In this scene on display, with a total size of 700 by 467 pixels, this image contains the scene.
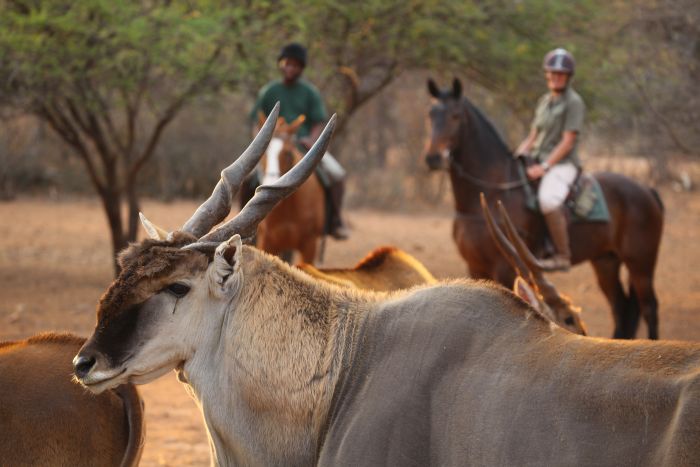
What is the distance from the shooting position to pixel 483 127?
389 inches

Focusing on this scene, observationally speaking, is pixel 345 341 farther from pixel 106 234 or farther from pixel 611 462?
pixel 106 234

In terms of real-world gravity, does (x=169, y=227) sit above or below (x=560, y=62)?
below

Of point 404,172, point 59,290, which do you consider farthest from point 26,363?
point 404,172

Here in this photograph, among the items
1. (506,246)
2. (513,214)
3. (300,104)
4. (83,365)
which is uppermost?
(83,365)

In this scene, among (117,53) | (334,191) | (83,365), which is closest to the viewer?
(83,365)

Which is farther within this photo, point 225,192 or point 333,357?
point 225,192

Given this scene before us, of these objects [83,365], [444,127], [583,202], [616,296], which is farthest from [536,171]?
[83,365]

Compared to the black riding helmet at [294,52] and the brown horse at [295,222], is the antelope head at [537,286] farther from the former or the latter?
the black riding helmet at [294,52]

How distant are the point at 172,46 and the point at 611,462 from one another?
30.8 ft

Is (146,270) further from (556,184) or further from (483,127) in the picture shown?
(483,127)

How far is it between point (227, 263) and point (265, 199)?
1.24 feet

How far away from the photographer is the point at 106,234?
62.5 feet

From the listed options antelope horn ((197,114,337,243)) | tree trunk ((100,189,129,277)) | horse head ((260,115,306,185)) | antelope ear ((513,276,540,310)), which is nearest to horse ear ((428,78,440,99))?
horse head ((260,115,306,185))

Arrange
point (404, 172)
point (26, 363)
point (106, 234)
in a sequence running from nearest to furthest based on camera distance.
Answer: point (26, 363)
point (106, 234)
point (404, 172)
